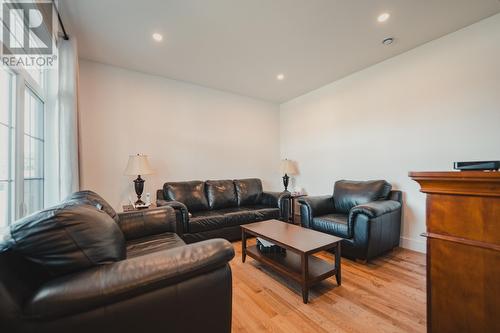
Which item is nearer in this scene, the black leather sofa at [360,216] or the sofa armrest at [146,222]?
the sofa armrest at [146,222]

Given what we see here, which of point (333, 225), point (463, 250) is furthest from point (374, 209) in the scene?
point (463, 250)

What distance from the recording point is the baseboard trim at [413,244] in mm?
2656

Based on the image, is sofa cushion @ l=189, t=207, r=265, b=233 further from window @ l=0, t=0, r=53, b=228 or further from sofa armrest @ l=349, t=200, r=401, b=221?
window @ l=0, t=0, r=53, b=228

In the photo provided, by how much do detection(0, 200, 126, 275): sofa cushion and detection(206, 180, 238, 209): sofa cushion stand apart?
2.55m

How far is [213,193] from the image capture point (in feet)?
11.8

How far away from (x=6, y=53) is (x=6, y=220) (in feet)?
3.72

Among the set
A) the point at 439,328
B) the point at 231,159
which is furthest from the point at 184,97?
the point at 439,328

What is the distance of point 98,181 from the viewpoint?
3.06 meters

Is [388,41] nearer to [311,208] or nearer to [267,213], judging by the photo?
[311,208]

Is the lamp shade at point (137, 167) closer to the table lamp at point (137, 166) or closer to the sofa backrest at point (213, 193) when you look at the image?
the table lamp at point (137, 166)

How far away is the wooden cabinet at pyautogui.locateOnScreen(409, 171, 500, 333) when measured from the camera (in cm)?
77

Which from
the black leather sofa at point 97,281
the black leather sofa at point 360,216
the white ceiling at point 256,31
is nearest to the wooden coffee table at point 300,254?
the black leather sofa at point 360,216

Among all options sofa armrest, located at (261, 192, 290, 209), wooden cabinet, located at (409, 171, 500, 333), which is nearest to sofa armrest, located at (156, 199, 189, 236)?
sofa armrest, located at (261, 192, 290, 209)
